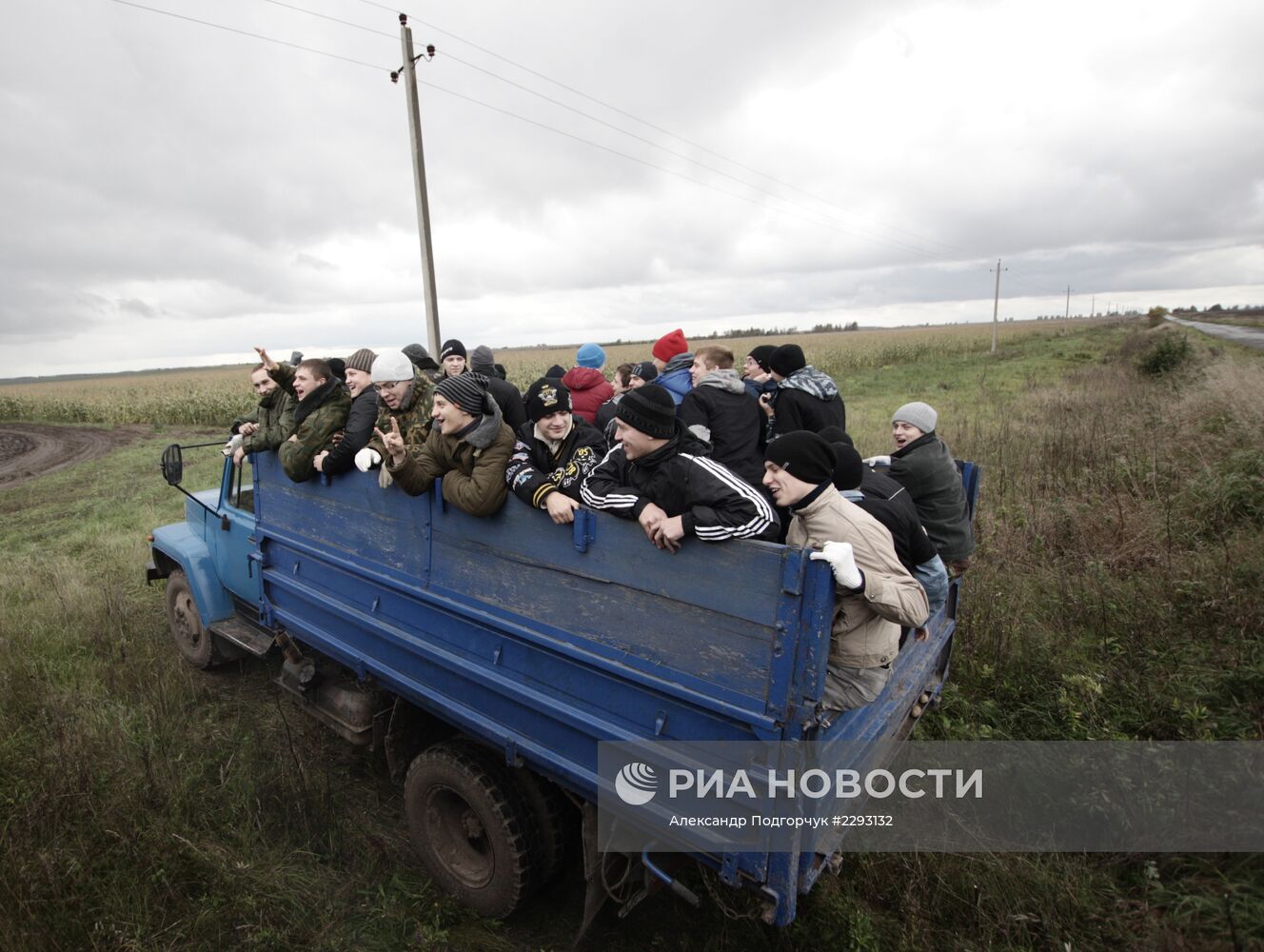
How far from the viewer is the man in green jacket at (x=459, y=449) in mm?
2912

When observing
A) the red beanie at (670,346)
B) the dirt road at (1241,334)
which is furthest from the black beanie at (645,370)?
the dirt road at (1241,334)

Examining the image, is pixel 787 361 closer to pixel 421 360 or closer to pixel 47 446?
pixel 421 360

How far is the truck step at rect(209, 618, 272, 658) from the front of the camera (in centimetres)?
452

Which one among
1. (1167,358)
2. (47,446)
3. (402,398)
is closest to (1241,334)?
(1167,358)

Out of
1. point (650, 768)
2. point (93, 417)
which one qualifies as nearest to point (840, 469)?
point (650, 768)

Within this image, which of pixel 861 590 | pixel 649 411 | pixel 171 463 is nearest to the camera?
pixel 861 590

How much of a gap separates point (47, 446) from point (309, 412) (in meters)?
22.0

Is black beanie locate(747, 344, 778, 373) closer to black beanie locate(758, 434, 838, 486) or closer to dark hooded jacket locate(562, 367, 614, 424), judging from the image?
dark hooded jacket locate(562, 367, 614, 424)

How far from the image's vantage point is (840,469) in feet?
9.03

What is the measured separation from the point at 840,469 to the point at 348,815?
3.50m

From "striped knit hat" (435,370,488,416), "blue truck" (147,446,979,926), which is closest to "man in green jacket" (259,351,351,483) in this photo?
"blue truck" (147,446,979,926)

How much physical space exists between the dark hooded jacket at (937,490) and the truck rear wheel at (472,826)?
Result: 2.69 m

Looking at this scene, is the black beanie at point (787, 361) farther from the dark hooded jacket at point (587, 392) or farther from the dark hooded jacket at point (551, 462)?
the dark hooded jacket at point (551, 462)

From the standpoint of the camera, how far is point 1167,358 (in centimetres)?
1505
